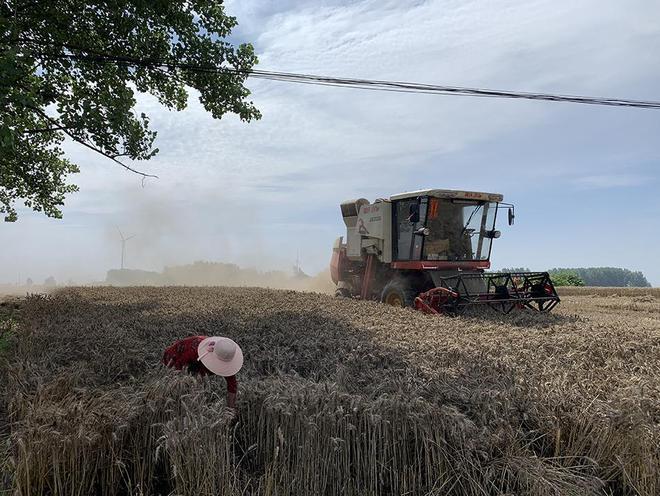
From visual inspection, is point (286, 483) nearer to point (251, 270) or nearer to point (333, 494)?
point (333, 494)

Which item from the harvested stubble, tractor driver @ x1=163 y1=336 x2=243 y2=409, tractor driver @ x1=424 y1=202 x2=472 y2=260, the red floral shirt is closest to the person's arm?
tractor driver @ x1=163 y1=336 x2=243 y2=409

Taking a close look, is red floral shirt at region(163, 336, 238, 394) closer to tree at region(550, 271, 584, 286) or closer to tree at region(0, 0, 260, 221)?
tree at region(0, 0, 260, 221)

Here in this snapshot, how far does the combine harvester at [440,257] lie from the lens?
35.1ft

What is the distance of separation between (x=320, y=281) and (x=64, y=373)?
21.2 m

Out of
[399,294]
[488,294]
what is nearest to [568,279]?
[399,294]

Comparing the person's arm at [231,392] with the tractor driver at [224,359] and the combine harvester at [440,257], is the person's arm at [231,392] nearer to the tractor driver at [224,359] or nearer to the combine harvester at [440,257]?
the tractor driver at [224,359]

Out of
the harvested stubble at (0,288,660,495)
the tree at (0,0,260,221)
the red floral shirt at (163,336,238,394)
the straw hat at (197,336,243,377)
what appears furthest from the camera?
the tree at (0,0,260,221)

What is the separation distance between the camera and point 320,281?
25188 mm

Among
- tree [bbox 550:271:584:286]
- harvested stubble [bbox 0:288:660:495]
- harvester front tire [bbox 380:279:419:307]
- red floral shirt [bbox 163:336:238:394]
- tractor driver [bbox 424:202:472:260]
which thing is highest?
tractor driver [bbox 424:202:472:260]

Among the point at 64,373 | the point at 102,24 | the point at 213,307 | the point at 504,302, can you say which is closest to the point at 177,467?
the point at 64,373

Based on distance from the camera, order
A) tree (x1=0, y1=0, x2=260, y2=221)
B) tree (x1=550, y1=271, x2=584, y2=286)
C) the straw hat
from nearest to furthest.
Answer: the straw hat
tree (x1=0, y1=0, x2=260, y2=221)
tree (x1=550, y1=271, x2=584, y2=286)

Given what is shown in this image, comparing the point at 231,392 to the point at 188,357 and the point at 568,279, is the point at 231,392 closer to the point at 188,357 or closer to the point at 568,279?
the point at 188,357

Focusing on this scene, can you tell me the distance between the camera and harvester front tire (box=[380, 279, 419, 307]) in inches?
464

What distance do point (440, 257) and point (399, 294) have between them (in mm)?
1409
